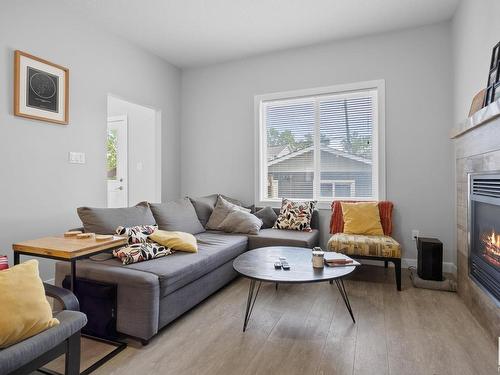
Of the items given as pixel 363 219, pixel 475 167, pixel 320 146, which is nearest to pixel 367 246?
pixel 363 219

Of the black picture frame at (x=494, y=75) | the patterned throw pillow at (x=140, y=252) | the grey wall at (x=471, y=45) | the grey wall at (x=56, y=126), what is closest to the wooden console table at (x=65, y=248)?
the patterned throw pillow at (x=140, y=252)

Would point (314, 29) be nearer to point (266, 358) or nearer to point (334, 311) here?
point (334, 311)

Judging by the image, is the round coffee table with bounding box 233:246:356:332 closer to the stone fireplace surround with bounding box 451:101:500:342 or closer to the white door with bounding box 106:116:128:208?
the stone fireplace surround with bounding box 451:101:500:342

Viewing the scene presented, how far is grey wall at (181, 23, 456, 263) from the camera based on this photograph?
330 cm

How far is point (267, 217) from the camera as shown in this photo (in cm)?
382

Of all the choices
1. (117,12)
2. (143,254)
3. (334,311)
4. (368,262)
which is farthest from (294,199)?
(117,12)

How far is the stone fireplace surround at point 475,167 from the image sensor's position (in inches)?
71.7

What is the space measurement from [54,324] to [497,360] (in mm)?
2298

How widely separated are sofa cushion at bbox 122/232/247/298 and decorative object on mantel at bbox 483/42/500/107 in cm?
239

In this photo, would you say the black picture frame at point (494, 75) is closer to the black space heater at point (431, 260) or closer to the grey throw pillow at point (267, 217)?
the black space heater at point (431, 260)

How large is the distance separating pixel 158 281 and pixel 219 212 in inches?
69.6

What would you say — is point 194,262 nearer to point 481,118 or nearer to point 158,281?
point 158,281

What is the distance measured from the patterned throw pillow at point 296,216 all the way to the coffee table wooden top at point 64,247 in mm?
2133

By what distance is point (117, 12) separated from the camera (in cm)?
311
